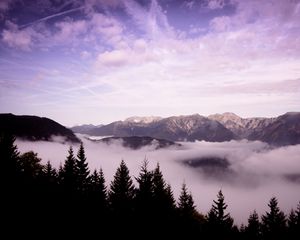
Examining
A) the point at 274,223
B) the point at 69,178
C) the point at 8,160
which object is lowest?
the point at 274,223

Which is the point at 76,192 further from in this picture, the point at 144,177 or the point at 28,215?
the point at 28,215

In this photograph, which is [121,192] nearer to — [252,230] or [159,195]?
[159,195]

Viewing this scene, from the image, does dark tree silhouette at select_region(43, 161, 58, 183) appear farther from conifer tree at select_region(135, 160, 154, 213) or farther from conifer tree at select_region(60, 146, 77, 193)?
conifer tree at select_region(135, 160, 154, 213)

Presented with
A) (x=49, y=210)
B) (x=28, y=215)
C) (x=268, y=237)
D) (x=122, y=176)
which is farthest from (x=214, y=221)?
(x=28, y=215)

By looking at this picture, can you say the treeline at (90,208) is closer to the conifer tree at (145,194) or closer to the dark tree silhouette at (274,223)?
the conifer tree at (145,194)

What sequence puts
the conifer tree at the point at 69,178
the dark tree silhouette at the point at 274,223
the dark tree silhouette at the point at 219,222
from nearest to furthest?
the conifer tree at the point at 69,178
the dark tree silhouette at the point at 219,222
the dark tree silhouette at the point at 274,223

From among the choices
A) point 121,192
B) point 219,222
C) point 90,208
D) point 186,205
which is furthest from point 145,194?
point 219,222

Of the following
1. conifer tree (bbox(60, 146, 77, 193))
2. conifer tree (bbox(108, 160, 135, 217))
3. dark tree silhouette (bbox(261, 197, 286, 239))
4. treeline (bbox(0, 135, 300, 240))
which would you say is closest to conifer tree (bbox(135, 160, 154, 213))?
treeline (bbox(0, 135, 300, 240))

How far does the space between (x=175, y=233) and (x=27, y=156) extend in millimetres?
31256

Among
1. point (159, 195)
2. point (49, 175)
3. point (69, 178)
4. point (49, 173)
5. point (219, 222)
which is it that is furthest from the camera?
point (49, 173)

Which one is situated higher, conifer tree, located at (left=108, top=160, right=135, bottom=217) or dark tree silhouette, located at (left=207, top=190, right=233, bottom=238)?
conifer tree, located at (left=108, top=160, right=135, bottom=217)

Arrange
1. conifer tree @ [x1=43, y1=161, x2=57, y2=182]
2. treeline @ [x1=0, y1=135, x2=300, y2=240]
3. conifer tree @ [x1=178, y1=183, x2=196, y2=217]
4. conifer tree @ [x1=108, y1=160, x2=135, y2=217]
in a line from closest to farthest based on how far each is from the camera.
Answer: treeline @ [x1=0, y1=135, x2=300, y2=240], conifer tree @ [x1=108, y1=160, x2=135, y2=217], conifer tree @ [x1=43, y1=161, x2=57, y2=182], conifer tree @ [x1=178, y1=183, x2=196, y2=217]

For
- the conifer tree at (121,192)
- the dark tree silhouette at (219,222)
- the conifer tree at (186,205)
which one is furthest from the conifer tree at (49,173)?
the dark tree silhouette at (219,222)

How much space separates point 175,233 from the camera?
3303 centimetres
